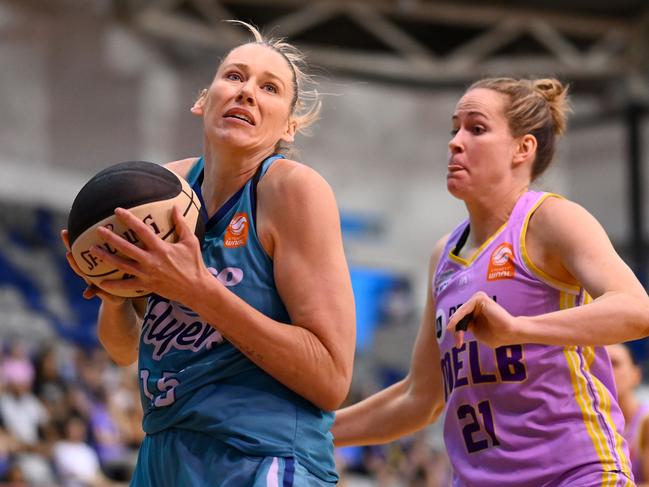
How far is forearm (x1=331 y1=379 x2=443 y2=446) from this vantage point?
3.46 meters

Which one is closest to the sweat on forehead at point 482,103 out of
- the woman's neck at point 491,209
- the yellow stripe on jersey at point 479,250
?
the woman's neck at point 491,209

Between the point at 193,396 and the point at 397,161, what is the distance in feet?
52.0

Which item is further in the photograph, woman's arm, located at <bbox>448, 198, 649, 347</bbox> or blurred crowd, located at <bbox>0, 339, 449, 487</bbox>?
blurred crowd, located at <bbox>0, 339, 449, 487</bbox>

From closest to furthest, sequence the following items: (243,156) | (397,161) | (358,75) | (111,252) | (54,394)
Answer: (111,252)
(243,156)
(54,394)
(358,75)
(397,161)

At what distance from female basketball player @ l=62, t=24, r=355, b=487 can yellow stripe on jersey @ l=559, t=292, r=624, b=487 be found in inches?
33.9

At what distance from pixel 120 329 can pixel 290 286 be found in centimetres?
73

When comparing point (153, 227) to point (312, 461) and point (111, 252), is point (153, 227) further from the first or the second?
point (312, 461)

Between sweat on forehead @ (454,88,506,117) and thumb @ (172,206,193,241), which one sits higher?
sweat on forehead @ (454,88,506,117)

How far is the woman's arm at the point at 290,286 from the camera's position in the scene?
7.57 feet

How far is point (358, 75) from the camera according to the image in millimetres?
17047

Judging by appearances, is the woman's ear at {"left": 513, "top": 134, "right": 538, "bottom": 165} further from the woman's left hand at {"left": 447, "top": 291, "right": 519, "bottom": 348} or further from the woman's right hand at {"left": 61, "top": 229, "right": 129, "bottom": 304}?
the woman's right hand at {"left": 61, "top": 229, "right": 129, "bottom": 304}

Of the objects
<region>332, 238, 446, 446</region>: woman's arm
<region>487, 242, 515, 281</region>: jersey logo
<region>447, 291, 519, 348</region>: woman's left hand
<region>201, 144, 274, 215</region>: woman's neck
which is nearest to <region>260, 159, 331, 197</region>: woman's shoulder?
<region>201, 144, 274, 215</region>: woman's neck

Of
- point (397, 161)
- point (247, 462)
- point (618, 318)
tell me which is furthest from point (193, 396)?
point (397, 161)

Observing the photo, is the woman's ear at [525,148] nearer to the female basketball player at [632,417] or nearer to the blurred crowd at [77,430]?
the female basketball player at [632,417]
